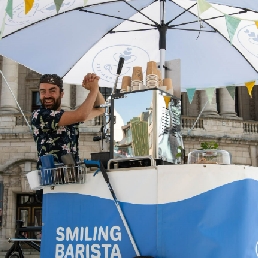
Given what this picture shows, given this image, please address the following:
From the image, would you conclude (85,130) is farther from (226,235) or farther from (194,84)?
(226,235)

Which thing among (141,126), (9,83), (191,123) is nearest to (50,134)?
(141,126)

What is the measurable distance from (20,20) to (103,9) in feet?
3.40

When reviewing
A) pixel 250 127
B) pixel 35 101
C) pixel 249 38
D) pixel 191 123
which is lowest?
pixel 249 38

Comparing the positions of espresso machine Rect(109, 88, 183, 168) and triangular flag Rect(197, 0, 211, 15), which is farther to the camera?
triangular flag Rect(197, 0, 211, 15)

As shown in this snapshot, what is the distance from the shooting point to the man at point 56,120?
3.58m

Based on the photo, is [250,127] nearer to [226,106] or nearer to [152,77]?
[226,106]

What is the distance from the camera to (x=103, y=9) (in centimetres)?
635

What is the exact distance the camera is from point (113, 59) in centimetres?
682

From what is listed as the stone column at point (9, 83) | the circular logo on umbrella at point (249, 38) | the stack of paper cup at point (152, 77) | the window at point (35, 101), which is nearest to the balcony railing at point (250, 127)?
the window at point (35, 101)

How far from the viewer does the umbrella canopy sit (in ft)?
20.4

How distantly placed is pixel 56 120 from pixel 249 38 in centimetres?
342

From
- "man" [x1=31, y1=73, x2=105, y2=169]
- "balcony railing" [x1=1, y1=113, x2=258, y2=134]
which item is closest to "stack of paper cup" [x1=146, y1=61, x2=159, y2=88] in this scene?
"man" [x1=31, y1=73, x2=105, y2=169]

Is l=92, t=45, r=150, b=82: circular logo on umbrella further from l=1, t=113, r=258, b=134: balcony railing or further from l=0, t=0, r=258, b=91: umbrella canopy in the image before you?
l=1, t=113, r=258, b=134: balcony railing

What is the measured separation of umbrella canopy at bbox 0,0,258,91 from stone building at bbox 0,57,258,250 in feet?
48.2
